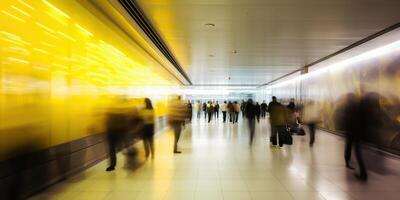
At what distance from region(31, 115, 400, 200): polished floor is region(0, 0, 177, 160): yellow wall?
123cm

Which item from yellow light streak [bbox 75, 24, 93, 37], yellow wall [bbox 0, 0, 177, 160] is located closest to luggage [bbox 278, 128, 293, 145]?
yellow wall [bbox 0, 0, 177, 160]

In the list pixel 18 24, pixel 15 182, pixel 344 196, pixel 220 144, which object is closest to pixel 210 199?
pixel 344 196

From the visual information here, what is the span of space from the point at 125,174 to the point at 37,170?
1829mm

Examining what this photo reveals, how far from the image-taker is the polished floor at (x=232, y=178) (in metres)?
5.18

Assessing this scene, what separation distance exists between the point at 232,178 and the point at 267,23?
427cm

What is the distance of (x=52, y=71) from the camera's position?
5.95 m

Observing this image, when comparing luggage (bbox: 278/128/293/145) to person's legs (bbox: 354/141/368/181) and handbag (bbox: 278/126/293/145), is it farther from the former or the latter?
person's legs (bbox: 354/141/368/181)

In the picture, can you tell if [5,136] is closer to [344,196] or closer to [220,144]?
[344,196]

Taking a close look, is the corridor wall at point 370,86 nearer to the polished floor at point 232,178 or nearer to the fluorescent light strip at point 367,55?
the fluorescent light strip at point 367,55

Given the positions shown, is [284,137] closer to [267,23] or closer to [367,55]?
[267,23]

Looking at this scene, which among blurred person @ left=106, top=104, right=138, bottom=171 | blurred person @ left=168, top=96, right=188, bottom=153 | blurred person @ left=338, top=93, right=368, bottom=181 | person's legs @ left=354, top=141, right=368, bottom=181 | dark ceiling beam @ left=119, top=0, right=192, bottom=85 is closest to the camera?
person's legs @ left=354, top=141, right=368, bottom=181

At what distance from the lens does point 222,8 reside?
6.86 meters

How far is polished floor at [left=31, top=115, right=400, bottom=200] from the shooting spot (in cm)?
518

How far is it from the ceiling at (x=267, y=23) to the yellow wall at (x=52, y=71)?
169 cm
